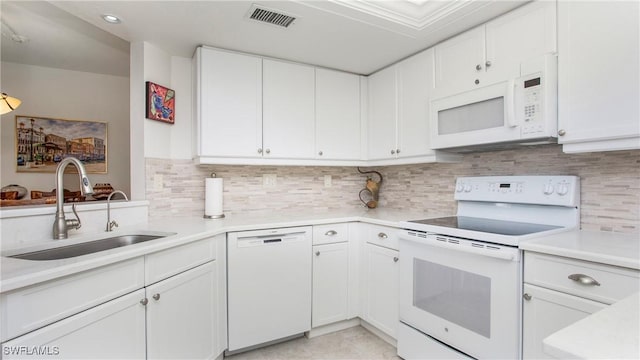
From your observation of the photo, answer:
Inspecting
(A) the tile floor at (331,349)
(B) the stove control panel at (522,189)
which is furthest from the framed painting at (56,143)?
(B) the stove control panel at (522,189)

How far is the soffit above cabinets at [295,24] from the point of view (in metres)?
1.73

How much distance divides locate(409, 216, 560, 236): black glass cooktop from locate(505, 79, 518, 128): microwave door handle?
56 cm

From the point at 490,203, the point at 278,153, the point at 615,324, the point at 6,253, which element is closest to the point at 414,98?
the point at 490,203

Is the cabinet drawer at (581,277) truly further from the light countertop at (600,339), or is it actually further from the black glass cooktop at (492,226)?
the light countertop at (600,339)

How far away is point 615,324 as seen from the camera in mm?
518

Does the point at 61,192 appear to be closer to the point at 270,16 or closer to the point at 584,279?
the point at 270,16

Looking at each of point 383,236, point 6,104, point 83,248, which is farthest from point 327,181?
point 6,104

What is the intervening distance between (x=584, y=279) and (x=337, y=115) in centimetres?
201

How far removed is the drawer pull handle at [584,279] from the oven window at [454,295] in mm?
351

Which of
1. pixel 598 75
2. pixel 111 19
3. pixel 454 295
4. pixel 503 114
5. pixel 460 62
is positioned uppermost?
pixel 111 19

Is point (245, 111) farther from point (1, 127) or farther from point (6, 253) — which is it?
point (1, 127)

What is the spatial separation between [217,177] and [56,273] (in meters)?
1.53

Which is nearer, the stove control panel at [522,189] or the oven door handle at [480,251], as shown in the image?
the oven door handle at [480,251]

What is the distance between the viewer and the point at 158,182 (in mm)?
2250
